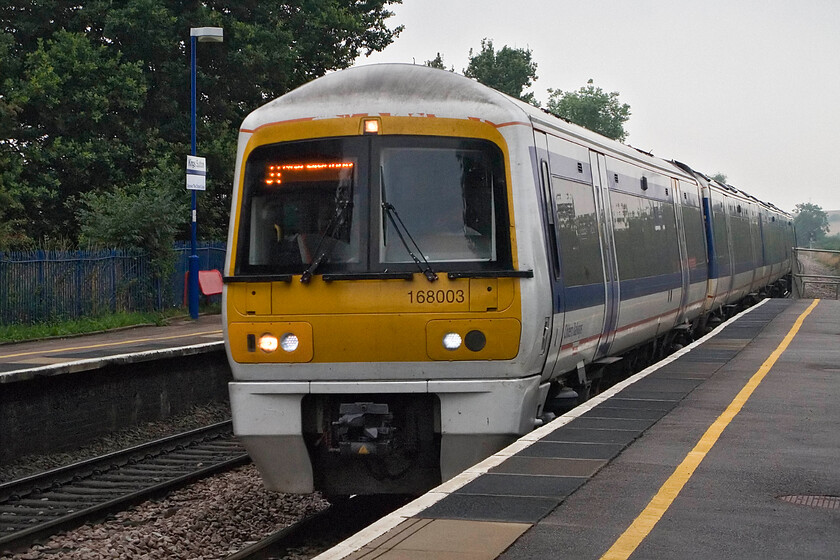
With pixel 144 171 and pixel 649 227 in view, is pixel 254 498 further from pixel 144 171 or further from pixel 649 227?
pixel 144 171

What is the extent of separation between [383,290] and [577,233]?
2.64m

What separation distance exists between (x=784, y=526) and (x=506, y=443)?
280 cm

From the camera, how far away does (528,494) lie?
249 inches

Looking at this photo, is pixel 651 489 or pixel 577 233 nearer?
pixel 651 489

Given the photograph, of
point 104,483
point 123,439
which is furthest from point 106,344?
point 104,483

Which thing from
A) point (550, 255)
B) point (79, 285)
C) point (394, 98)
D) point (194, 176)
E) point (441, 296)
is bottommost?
point (441, 296)

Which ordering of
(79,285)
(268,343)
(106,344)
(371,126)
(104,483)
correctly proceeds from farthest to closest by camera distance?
(79,285) < (106,344) < (104,483) < (371,126) < (268,343)

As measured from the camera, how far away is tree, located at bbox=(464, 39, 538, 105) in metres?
76.6

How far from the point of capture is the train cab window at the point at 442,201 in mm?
8211

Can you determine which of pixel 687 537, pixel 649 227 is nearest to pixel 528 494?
pixel 687 537

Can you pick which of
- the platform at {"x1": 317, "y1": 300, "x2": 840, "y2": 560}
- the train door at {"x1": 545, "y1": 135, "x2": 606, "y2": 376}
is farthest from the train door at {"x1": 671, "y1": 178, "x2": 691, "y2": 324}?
the train door at {"x1": 545, "y1": 135, "x2": 606, "y2": 376}

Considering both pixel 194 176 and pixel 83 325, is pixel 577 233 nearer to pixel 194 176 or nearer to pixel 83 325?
pixel 83 325

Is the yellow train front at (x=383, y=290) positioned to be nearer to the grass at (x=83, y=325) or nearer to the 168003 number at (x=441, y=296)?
the 168003 number at (x=441, y=296)

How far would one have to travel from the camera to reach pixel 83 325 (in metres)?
23.4
